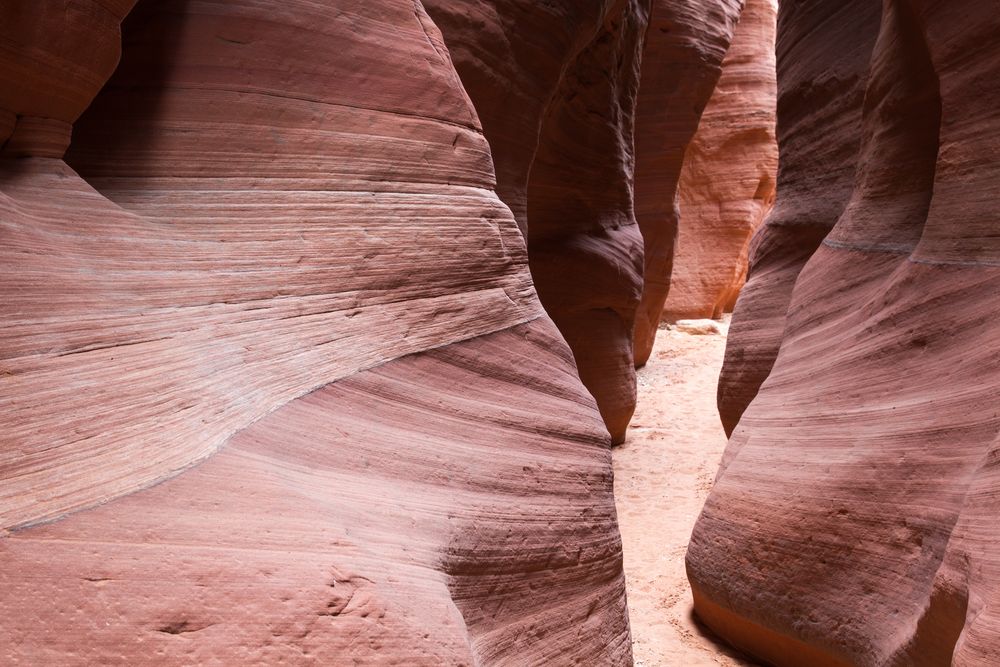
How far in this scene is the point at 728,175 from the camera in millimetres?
13852

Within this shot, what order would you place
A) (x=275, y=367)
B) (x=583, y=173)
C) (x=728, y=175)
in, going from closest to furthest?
(x=275, y=367) → (x=583, y=173) → (x=728, y=175)

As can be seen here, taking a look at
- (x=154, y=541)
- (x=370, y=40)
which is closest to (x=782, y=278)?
(x=370, y=40)

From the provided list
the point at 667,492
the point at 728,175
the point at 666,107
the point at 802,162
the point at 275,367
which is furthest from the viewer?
the point at 728,175

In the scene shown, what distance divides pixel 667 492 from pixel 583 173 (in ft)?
9.13

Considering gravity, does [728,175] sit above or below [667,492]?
below

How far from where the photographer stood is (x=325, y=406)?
2.02 meters

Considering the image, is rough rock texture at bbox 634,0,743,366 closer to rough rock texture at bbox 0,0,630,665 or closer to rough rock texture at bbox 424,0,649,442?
rough rock texture at bbox 424,0,649,442

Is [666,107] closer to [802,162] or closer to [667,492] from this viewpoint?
[802,162]

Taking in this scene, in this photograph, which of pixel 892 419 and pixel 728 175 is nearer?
pixel 892 419

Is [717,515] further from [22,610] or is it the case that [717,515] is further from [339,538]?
[22,610]

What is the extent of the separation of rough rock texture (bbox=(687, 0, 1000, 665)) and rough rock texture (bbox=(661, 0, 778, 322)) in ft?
30.4

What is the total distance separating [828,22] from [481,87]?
278 cm

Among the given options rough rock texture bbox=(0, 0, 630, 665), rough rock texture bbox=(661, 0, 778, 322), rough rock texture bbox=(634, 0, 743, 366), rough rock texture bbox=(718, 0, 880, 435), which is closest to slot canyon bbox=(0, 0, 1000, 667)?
rough rock texture bbox=(0, 0, 630, 665)

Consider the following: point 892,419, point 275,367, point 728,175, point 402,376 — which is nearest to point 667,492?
point 892,419
